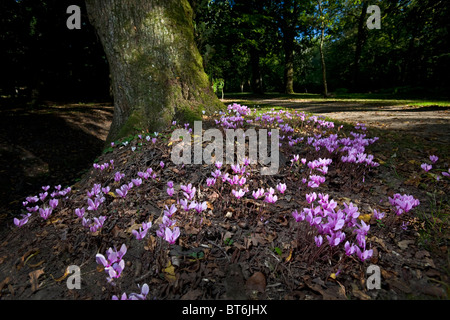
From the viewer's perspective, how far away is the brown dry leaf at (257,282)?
5.55 feet

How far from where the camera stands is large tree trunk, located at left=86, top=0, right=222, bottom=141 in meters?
4.88

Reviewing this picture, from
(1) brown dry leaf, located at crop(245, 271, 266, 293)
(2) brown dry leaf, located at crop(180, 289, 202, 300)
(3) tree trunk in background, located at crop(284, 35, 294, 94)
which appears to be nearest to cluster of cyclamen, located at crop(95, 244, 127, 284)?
(2) brown dry leaf, located at crop(180, 289, 202, 300)

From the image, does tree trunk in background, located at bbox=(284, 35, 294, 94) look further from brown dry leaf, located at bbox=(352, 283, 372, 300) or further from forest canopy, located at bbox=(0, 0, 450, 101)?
brown dry leaf, located at bbox=(352, 283, 372, 300)

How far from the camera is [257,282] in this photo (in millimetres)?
1732

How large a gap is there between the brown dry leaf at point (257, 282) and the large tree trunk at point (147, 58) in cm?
377

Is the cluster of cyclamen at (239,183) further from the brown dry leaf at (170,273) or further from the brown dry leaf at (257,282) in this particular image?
the brown dry leaf at (170,273)

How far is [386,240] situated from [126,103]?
539cm

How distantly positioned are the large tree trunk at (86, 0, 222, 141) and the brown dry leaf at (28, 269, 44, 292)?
3.27 m

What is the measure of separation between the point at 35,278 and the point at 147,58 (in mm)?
4457

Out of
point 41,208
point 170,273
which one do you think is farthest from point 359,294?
point 41,208

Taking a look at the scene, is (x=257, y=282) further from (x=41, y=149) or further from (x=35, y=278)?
(x=41, y=149)

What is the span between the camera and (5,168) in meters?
7.28

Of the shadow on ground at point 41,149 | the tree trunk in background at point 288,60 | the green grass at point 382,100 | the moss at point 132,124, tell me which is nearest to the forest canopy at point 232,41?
the tree trunk in background at point 288,60
